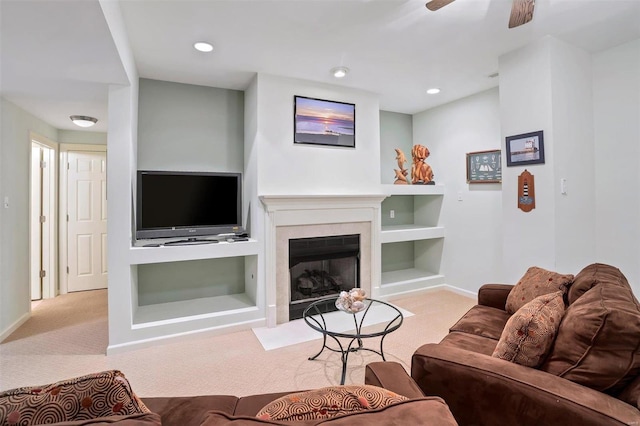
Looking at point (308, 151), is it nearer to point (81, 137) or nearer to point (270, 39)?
point (270, 39)

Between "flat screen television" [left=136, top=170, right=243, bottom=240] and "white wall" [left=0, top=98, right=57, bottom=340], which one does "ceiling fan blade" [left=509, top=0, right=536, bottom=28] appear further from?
"white wall" [left=0, top=98, right=57, bottom=340]

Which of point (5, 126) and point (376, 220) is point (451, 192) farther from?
point (5, 126)

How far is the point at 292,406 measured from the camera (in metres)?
0.74

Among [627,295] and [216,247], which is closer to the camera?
[627,295]

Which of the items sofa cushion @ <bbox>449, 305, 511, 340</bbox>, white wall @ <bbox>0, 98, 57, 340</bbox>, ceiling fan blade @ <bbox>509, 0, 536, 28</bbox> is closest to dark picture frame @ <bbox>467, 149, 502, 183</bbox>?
sofa cushion @ <bbox>449, 305, 511, 340</bbox>

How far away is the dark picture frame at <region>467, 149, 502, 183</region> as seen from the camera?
3.85 metres

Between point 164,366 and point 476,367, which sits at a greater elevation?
point 476,367

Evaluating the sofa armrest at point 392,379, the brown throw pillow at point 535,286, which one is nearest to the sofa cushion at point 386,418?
the sofa armrest at point 392,379

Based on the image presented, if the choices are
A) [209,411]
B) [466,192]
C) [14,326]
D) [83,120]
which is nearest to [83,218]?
[83,120]

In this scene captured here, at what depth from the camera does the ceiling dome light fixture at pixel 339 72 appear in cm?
327

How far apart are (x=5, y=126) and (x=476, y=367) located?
4482 mm

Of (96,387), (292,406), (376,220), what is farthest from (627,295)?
(376,220)

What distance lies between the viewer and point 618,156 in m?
2.84

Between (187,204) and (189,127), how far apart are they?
974 millimetres
